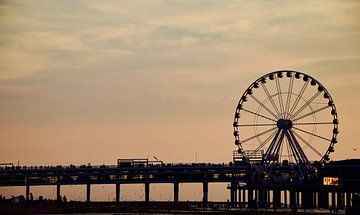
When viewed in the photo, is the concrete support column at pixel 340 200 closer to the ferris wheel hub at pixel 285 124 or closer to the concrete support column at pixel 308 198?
the concrete support column at pixel 308 198

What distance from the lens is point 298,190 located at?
170500 millimetres

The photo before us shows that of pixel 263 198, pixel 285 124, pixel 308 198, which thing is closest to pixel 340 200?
pixel 308 198

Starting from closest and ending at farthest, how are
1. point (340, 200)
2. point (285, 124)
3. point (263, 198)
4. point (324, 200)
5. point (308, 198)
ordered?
point (285, 124), point (340, 200), point (324, 200), point (308, 198), point (263, 198)

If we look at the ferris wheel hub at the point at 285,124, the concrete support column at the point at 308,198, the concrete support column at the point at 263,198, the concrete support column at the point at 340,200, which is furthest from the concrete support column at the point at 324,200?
the ferris wheel hub at the point at 285,124

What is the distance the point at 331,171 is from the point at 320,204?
6.38 m

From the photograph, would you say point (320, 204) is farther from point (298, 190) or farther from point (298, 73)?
point (298, 73)

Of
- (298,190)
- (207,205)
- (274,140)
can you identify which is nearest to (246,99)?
(274,140)

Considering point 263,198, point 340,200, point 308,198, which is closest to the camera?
point 340,200

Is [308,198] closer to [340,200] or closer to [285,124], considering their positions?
[340,200]

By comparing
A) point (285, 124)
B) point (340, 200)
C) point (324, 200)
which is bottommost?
point (324, 200)

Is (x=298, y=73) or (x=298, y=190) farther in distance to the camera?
(x=298, y=190)

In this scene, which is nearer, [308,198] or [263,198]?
[308,198]

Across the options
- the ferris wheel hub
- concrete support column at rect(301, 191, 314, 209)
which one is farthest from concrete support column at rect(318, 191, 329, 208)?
the ferris wheel hub

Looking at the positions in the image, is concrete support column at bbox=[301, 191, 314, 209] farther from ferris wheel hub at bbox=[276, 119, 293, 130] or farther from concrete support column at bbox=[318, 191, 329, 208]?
ferris wheel hub at bbox=[276, 119, 293, 130]
